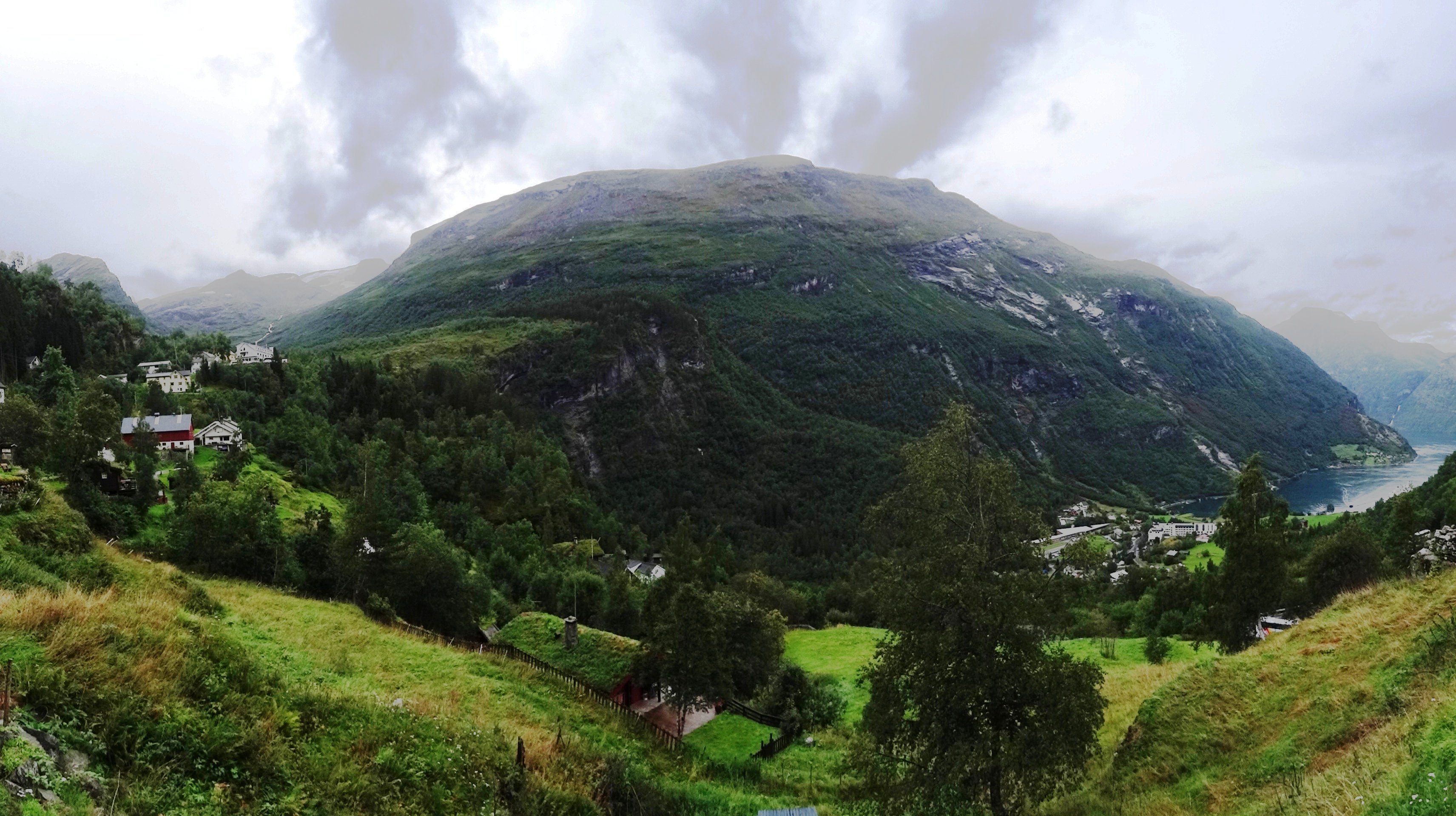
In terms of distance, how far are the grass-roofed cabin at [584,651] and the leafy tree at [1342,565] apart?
3650 centimetres

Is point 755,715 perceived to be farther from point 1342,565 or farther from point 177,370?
point 177,370

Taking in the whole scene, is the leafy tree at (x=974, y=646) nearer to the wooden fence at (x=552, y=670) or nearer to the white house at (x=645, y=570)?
the wooden fence at (x=552, y=670)

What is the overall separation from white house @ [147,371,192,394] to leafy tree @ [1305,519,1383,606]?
93.6 metres

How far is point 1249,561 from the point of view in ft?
98.0

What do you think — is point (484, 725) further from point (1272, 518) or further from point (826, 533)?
point (826, 533)

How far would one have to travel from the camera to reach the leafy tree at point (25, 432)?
3603 cm

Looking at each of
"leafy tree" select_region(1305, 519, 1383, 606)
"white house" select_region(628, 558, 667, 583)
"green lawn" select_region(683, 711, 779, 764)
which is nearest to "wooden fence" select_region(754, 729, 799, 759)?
"green lawn" select_region(683, 711, 779, 764)

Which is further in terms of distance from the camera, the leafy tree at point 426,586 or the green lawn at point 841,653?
the green lawn at point 841,653

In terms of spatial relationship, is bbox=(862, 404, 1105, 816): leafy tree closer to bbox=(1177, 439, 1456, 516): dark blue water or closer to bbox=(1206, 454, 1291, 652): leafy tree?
bbox=(1206, 454, 1291, 652): leafy tree

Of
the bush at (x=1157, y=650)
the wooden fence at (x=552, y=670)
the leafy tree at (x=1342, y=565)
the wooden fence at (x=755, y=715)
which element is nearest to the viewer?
the wooden fence at (x=552, y=670)

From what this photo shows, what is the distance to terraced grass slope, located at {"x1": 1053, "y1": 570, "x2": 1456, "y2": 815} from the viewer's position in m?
9.20

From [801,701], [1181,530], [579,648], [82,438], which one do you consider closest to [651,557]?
[579,648]

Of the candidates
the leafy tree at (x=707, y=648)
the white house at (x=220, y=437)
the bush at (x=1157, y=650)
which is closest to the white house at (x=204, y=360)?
the white house at (x=220, y=437)

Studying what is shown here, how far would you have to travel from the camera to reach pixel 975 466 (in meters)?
13.5
